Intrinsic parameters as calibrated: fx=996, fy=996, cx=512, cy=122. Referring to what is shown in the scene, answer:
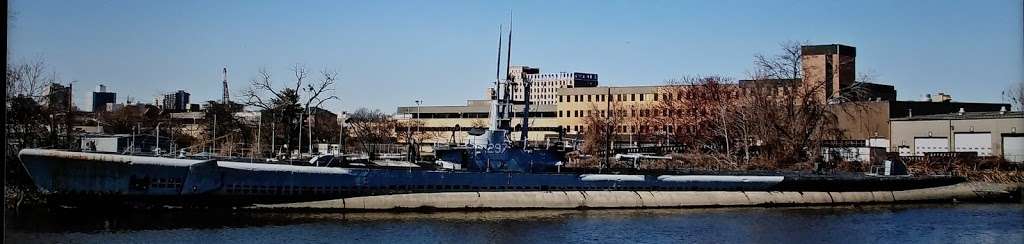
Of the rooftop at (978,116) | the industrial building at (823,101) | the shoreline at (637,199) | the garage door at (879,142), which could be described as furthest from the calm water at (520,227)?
the garage door at (879,142)

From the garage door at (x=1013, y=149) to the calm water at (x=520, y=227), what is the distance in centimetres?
3481

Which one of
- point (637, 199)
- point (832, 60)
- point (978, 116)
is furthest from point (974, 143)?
point (637, 199)

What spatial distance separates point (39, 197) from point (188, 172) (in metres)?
6.94

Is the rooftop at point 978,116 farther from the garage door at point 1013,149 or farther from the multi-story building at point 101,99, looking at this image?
the multi-story building at point 101,99

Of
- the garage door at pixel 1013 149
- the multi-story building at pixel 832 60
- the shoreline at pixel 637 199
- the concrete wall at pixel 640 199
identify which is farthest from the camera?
the multi-story building at pixel 832 60

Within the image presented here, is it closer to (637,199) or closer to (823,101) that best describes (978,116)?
(823,101)

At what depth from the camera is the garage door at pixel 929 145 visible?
8990 centimetres

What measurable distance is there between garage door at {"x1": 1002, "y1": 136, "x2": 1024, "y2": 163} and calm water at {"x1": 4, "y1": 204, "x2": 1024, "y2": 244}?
34.8m

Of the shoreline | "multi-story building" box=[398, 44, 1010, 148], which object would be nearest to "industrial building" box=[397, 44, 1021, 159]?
"multi-story building" box=[398, 44, 1010, 148]

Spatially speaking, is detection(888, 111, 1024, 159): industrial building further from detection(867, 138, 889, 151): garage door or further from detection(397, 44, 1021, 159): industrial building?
detection(867, 138, 889, 151): garage door

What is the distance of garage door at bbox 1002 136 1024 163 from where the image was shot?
81.9m

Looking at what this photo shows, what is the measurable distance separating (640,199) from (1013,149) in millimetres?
46901

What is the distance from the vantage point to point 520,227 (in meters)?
41.9

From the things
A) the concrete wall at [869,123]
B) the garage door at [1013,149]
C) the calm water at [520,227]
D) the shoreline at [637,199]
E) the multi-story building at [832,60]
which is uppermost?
the multi-story building at [832,60]
